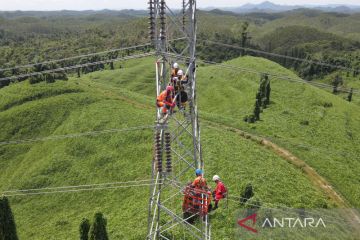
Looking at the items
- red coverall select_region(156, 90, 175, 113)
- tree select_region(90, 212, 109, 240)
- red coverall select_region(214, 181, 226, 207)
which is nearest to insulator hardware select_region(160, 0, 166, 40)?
red coverall select_region(156, 90, 175, 113)

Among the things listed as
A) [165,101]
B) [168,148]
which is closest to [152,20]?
[165,101]

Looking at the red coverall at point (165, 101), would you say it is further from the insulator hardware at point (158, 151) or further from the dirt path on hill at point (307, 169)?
the dirt path on hill at point (307, 169)

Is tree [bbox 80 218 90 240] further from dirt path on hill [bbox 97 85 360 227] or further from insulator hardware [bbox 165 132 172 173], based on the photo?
dirt path on hill [bbox 97 85 360 227]

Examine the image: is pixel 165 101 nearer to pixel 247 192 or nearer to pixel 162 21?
pixel 162 21

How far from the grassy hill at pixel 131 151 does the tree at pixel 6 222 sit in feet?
31.2

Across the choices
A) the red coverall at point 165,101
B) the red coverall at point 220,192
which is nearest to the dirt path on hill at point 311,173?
the red coverall at point 220,192

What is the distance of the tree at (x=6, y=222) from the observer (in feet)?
92.3

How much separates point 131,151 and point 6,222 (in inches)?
1071

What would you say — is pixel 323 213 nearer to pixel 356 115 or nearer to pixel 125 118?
pixel 125 118

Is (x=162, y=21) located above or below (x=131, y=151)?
above

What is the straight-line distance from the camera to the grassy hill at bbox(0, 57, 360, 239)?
40656 millimetres

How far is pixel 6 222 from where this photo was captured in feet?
93.4

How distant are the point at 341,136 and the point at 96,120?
43.4 m

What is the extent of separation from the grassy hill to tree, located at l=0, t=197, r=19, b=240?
31.2ft
